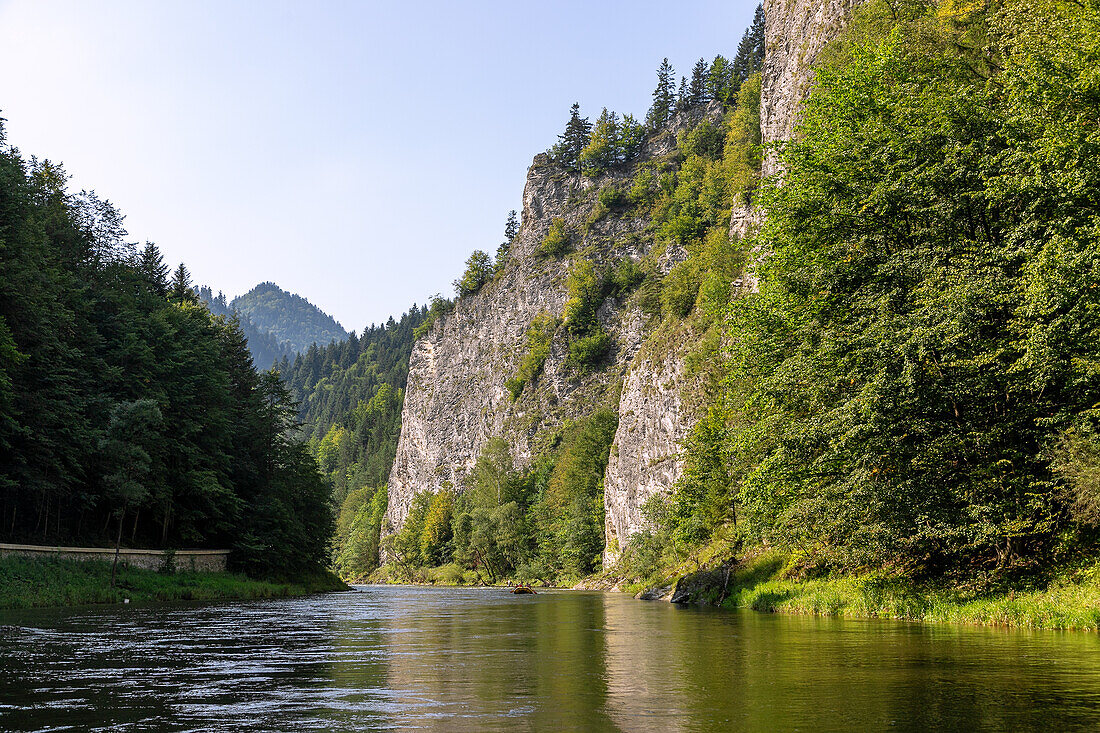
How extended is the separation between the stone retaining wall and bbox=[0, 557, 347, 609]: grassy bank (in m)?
0.45

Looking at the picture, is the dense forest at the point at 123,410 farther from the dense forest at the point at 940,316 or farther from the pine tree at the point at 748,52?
the pine tree at the point at 748,52

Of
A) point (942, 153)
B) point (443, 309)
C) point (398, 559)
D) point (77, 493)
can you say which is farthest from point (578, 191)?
point (942, 153)

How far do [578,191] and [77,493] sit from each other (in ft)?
361

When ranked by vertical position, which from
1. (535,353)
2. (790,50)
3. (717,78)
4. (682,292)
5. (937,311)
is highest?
(717,78)

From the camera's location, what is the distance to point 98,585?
122 ft

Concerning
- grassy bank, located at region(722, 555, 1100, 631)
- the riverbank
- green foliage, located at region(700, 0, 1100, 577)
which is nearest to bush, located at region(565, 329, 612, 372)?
the riverbank

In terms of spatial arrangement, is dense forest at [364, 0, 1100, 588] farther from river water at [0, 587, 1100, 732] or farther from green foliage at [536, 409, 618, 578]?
green foliage at [536, 409, 618, 578]

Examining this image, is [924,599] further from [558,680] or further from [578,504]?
[578,504]

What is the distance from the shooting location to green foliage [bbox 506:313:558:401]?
414ft

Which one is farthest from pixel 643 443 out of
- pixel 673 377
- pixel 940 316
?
pixel 940 316

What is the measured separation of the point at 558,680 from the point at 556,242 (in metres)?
126

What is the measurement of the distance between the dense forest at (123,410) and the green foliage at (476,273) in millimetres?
80736

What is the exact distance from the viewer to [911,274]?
2475cm

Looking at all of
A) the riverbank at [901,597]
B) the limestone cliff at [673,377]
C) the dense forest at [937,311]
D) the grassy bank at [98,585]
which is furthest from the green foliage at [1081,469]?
the grassy bank at [98,585]
